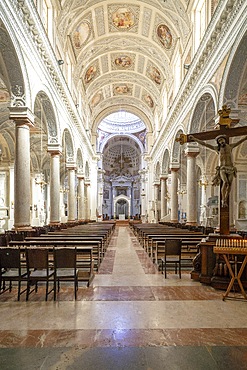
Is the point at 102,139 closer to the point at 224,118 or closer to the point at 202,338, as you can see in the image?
the point at 224,118

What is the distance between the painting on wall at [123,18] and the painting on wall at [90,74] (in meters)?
4.76

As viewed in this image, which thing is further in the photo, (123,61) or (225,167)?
(123,61)

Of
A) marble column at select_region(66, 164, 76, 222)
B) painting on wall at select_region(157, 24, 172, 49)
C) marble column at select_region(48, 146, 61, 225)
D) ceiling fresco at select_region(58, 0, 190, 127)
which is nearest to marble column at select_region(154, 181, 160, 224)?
ceiling fresco at select_region(58, 0, 190, 127)

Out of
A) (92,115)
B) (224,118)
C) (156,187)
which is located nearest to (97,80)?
(92,115)

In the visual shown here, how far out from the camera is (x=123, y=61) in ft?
82.7

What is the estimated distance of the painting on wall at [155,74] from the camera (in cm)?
2438

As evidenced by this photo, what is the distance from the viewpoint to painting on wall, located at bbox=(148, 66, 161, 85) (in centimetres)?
2438

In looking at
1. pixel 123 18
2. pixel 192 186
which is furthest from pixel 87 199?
pixel 123 18

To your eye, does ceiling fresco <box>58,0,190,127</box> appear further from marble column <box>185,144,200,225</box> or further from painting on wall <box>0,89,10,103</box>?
marble column <box>185,144,200,225</box>

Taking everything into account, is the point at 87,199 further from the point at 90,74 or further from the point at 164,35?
the point at 164,35

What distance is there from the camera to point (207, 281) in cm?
636

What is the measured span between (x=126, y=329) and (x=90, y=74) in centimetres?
2387

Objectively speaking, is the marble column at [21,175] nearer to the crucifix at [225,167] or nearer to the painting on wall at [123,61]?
the crucifix at [225,167]

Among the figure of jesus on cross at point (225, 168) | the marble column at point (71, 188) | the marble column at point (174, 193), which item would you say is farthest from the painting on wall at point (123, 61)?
the figure of jesus on cross at point (225, 168)
